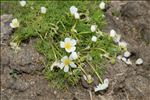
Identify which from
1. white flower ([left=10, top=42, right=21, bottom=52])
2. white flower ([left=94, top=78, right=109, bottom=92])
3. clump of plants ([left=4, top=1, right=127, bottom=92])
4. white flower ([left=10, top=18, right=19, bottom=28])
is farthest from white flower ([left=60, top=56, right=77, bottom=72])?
white flower ([left=10, top=18, right=19, bottom=28])

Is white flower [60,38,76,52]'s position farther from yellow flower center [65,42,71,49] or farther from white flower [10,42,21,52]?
white flower [10,42,21,52]

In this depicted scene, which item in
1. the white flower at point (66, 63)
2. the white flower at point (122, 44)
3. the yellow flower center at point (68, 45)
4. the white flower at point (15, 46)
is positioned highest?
the yellow flower center at point (68, 45)

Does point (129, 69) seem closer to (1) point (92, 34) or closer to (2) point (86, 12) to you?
(1) point (92, 34)

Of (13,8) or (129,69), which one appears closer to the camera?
(129,69)

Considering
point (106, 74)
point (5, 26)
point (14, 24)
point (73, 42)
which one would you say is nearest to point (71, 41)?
point (73, 42)

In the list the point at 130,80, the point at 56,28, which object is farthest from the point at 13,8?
the point at 130,80

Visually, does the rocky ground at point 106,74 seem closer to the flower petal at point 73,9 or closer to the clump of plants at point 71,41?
the clump of plants at point 71,41

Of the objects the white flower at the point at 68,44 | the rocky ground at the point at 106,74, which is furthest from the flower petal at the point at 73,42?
the rocky ground at the point at 106,74
